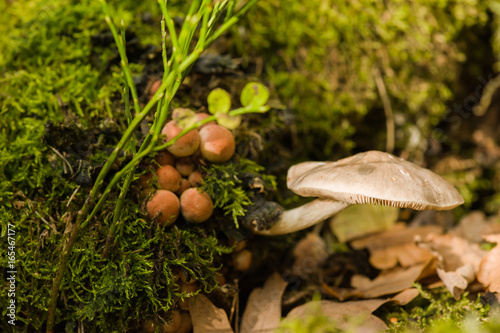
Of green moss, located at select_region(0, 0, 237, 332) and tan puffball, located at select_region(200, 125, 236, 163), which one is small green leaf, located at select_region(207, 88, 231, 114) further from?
green moss, located at select_region(0, 0, 237, 332)

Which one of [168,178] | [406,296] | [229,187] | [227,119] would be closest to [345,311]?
[406,296]

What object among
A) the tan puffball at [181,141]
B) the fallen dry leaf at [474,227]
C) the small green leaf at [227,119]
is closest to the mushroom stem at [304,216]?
the tan puffball at [181,141]

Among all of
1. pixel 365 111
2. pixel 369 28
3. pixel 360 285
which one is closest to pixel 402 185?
pixel 360 285

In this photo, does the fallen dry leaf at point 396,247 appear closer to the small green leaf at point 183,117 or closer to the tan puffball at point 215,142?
the tan puffball at point 215,142

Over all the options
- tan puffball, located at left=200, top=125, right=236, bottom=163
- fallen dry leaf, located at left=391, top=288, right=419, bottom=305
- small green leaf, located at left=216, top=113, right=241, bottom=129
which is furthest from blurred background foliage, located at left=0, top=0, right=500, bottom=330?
fallen dry leaf, located at left=391, top=288, right=419, bottom=305

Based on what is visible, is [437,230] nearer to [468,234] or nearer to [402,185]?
[468,234]

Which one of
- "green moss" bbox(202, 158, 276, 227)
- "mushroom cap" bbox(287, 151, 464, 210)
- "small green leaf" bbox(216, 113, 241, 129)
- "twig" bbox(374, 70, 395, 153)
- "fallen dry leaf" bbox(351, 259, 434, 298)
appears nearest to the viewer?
"small green leaf" bbox(216, 113, 241, 129)

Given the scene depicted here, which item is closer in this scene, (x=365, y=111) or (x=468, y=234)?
(x=468, y=234)
